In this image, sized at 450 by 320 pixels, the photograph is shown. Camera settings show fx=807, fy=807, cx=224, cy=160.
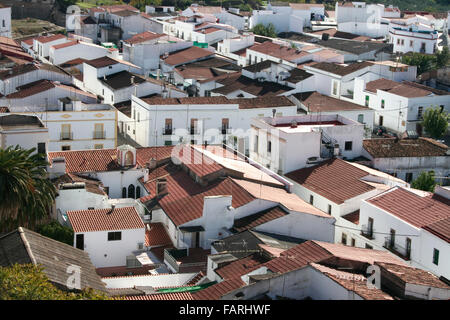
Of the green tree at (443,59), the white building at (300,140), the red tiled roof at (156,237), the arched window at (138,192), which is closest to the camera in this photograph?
the red tiled roof at (156,237)

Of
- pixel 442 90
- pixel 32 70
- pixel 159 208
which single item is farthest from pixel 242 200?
pixel 442 90

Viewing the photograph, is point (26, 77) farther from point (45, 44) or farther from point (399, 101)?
point (399, 101)

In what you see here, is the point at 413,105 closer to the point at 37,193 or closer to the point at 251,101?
the point at 251,101

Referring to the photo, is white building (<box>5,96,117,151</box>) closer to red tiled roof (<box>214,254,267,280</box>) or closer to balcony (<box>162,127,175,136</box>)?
balcony (<box>162,127,175,136</box>)

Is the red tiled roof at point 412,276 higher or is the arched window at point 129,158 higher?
the red tiled roof at point 412,276

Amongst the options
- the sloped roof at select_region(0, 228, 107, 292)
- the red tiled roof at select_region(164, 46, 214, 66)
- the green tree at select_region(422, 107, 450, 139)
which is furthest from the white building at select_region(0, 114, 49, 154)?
the red tiled roof at select_region(164, 46, 214, 66)

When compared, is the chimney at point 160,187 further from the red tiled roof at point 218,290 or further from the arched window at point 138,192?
the red tiled roof at point 218,290

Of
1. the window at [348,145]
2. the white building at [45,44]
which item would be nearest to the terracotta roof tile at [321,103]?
the window at [348,145]
